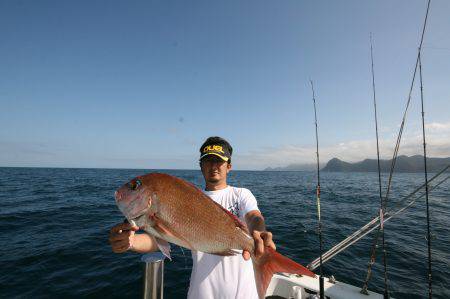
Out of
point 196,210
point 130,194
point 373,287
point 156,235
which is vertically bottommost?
point 373,287

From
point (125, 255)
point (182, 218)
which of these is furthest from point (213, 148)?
point (125, 255)

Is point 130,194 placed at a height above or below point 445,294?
above

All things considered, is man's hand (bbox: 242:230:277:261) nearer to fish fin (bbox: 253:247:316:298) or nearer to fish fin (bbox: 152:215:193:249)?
fish fin (bbox: 253:247:316:298)

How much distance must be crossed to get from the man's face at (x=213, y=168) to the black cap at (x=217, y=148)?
0.08 meters

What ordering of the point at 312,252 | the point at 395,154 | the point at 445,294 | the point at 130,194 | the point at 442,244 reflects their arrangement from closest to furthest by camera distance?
the point at 130,194 → the point at 395,154 → the point at 445,294 → the point at 312,252 → the point at 442,244

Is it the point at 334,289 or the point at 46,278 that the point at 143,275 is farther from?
the point at 46,278

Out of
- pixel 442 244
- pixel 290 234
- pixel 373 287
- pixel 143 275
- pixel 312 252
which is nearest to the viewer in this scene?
pixel 143 275

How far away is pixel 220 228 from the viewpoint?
233 cm

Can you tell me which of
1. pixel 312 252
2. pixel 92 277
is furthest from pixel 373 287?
pixel 92 277

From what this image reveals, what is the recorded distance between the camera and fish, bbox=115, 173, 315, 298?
222cm

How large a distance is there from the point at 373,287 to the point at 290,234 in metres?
5.64

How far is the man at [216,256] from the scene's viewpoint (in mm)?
2438

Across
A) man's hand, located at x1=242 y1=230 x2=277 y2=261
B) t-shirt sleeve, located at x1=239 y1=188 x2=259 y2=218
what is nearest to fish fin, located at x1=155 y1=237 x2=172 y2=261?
man's hand, located at x1=242 y1=230 x2=277 y2=261

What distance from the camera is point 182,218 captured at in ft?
7.47
